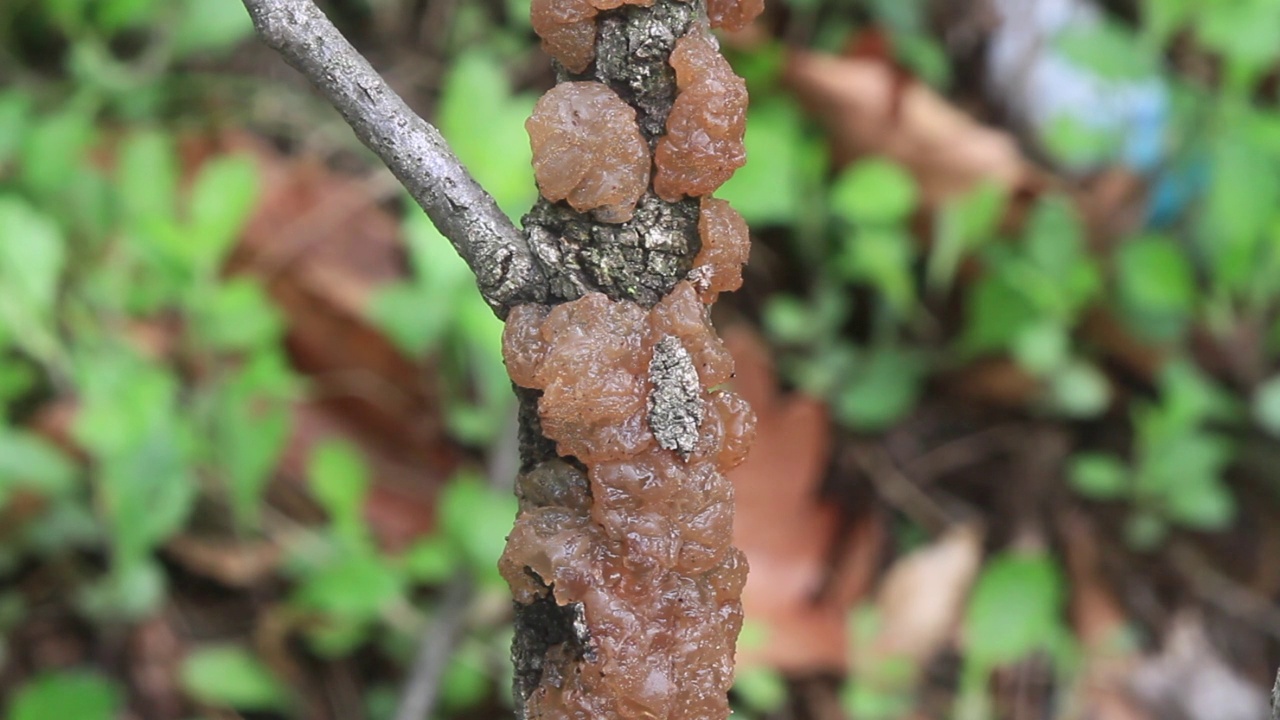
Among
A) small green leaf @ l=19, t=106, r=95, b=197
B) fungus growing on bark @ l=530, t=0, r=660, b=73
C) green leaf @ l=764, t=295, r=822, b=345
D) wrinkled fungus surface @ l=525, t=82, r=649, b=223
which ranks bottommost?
wrinkled fungus surface @ l=525, t=82, r=649, b=223

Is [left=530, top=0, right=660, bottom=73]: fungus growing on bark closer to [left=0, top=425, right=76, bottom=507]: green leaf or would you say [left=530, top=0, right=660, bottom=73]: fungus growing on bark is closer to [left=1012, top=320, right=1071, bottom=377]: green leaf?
[left=0, top=425, right=76, bottom=507]: green leaf

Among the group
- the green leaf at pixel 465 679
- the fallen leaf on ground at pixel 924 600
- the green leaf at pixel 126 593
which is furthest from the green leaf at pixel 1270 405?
the green leaf at pixel 126 593

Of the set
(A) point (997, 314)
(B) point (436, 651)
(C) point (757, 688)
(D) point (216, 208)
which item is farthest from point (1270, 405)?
(D) point (216, 208)

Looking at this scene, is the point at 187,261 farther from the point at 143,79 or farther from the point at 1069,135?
the point at 1069,135

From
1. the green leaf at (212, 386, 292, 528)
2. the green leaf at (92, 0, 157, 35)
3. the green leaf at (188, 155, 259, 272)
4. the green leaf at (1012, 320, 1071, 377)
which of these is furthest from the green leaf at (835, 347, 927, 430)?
the green leaf at (92, 0, 157, 35)

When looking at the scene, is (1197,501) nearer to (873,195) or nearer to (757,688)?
(873,195)

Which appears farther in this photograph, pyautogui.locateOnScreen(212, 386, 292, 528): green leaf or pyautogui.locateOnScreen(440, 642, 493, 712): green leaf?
pyautogui.locateOnScreen(440, 642, 493, 712): green leaf
